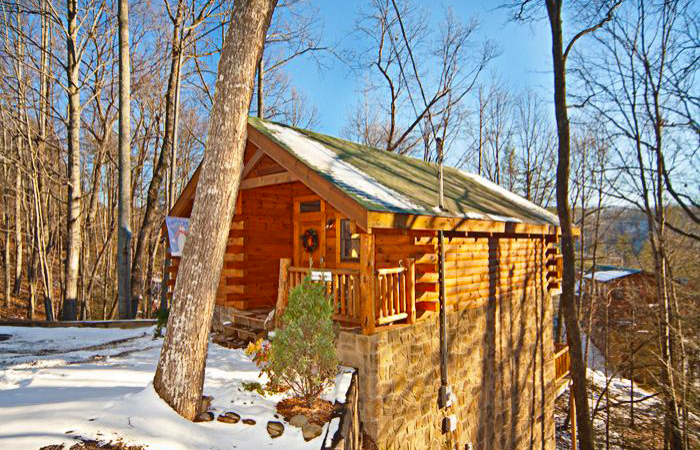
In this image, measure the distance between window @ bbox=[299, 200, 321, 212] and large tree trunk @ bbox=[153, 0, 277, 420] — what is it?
383 centimetres

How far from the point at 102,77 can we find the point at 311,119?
37.3ft

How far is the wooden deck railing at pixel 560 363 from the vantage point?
1125 cm

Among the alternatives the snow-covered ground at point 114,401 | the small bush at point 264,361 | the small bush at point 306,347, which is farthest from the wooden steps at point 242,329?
the small bush at point 306,347

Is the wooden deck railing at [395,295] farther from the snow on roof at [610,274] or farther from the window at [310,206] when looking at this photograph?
the snow on roof at [610,274]

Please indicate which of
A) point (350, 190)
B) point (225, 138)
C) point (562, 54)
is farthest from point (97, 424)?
point (562, 54)

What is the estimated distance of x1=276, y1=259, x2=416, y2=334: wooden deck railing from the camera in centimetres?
549

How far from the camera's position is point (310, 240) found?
8.41m

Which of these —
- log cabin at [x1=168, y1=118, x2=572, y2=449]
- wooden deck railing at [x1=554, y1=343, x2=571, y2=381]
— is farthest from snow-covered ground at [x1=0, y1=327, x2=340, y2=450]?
wooden deck railing at [x1=554, y1=343, x2=571, y2=381]

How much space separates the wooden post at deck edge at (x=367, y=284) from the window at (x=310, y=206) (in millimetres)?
3241

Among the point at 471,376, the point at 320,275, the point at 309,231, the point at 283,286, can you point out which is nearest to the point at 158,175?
the point at 309,231

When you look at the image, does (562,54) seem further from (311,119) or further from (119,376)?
(311,119)

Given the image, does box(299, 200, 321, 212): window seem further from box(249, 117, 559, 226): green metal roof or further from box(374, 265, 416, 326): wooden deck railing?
box(374, 265, 416, 326): wooden deck railing

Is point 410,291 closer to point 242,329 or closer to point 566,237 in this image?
point 242,329

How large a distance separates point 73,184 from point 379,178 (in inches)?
366
